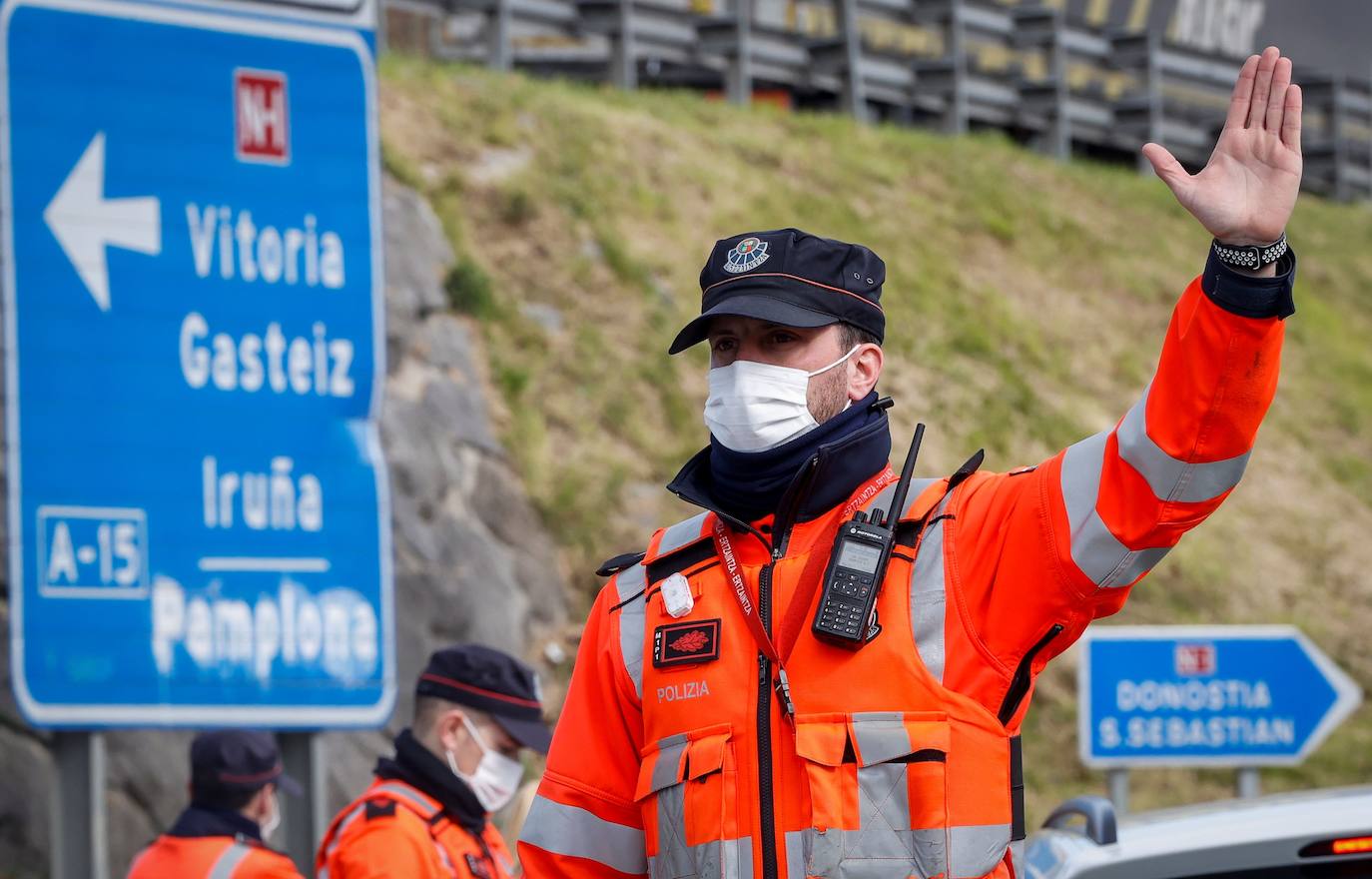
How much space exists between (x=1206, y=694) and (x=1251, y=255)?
6311 mm

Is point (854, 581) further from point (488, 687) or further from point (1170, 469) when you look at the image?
point (488, 687)

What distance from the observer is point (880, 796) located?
8.87ft

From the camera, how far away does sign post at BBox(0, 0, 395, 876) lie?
6.59 m

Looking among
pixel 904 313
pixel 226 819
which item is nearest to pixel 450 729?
pixel 226 819

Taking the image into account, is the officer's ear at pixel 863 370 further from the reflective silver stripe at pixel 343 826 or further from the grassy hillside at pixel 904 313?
Result: the grassy hillside at pixel 904 313

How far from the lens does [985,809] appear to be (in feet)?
8.88

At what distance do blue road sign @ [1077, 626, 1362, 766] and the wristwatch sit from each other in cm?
609

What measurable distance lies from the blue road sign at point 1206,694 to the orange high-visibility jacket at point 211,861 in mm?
4095

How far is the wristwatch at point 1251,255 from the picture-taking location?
252 centimetres

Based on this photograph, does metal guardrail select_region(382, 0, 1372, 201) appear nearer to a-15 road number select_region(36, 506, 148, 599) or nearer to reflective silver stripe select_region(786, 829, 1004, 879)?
a-15 road number select_region(36, 506, 148, 599)

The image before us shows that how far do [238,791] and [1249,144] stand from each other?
450 centimetres

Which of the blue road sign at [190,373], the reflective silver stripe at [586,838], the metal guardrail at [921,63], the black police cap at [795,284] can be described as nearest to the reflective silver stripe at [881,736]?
the reflective silver stripe at [586,838]

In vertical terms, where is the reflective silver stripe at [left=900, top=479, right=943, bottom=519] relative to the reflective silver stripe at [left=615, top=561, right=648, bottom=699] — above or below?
above

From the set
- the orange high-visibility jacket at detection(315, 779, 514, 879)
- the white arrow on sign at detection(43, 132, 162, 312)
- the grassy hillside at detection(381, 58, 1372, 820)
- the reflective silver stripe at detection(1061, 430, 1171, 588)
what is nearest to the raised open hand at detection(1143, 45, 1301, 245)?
the reflective silver stripe at detection(1061, 430, 1171, 588)
